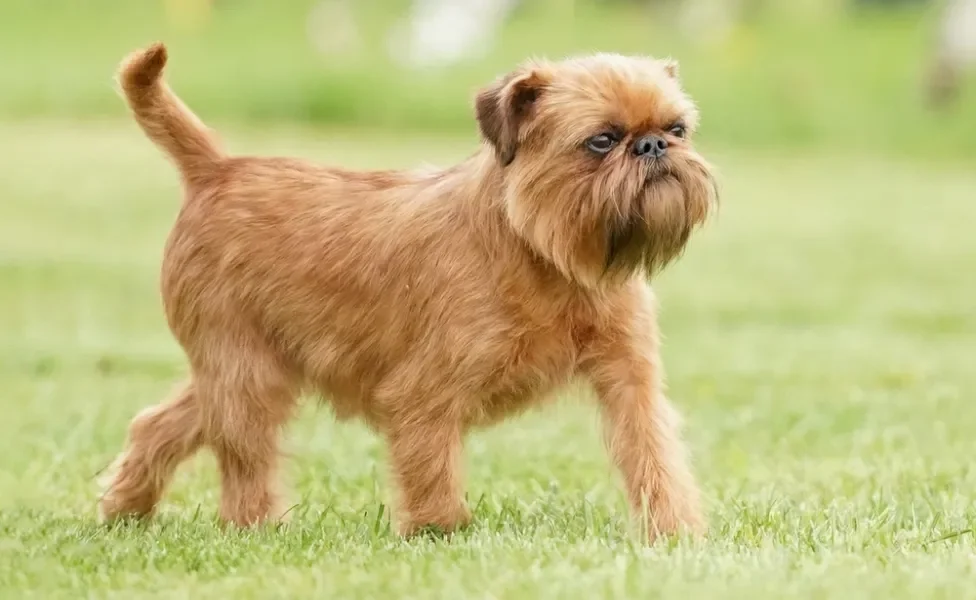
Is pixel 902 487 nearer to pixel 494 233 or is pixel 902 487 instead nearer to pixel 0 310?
pixel 494 233

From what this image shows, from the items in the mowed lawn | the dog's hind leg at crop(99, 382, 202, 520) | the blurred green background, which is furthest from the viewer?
the blurred green background

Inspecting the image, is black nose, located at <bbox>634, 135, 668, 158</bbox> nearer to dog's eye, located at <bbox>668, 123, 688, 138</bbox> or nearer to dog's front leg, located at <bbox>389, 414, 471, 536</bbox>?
dog's eye, located at <bbox>668, 123, 688, 138</bbox>

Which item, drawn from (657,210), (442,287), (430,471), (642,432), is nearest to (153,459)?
(430,471)

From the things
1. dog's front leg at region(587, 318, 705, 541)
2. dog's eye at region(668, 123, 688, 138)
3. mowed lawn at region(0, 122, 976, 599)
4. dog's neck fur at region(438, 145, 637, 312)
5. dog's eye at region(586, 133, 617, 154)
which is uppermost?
dog's eye at region(668, 123, 688, 138)

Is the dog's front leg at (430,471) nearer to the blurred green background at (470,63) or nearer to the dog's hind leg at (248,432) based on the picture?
the dog's hind leg at (248,432)

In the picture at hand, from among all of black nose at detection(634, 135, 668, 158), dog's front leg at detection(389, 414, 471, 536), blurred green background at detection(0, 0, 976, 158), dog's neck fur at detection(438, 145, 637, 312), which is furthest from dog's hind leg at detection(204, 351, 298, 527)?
blurred green background at detection(0, 0, 976, 158)

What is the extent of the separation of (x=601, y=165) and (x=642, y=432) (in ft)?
3.04

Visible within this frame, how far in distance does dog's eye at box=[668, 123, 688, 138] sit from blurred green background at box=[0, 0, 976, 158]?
16.6m

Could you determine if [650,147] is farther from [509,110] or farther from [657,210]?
[509,110]

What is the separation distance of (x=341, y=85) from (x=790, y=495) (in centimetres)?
1795

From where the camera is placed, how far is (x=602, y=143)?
537 centimetres

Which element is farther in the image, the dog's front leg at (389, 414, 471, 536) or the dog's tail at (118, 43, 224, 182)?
the dog's tail at (118, 43, 224, 182)

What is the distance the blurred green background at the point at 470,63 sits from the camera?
22844 mm

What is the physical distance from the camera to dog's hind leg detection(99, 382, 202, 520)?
626 cm
